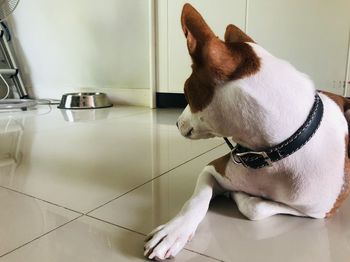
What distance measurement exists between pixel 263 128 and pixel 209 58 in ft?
0.48

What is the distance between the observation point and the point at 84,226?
2.09ft

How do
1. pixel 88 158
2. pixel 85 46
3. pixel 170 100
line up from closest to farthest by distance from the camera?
pixel 88 158, pixel 170 100, pixel 85 46

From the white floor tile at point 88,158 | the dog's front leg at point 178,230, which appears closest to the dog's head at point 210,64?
the dog's front leg at point 178,230

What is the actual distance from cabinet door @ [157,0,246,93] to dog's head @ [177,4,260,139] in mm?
1453

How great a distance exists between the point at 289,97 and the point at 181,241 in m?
0.30

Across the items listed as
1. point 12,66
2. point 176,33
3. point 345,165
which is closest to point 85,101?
point 176,33

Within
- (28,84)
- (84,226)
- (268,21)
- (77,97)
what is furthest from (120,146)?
(28,84)

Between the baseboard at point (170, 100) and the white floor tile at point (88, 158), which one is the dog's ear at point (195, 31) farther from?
the baseboard at point (170, 100)

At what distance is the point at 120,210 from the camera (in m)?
0.71

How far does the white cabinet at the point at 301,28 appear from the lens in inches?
64.1

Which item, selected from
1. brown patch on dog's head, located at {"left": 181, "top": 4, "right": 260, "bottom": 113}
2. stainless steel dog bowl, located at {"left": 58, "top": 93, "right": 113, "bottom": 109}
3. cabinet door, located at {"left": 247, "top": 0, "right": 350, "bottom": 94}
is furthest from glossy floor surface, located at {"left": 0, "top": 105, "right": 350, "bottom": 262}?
stainless steel dog bowl, located at {"left": 58, "top": 93, "right": 113, "bottom": 109}

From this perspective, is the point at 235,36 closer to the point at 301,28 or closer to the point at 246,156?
the point at 246,156

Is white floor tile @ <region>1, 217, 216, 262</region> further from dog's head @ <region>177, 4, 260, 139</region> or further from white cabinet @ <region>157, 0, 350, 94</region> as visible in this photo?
white cabinet @ <region>157, 0, 350, 94</region>

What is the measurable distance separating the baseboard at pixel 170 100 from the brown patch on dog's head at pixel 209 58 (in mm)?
1695
